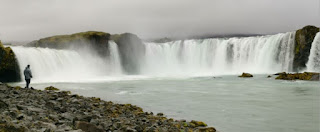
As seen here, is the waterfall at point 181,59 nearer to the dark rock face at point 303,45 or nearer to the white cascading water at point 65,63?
the white cascading water at point 65,63

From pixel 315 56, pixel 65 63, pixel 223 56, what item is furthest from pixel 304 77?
pixel 65 63

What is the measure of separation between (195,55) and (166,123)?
51.7m

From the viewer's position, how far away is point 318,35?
38125mm

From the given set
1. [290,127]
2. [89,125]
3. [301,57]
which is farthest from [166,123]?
[301,57]

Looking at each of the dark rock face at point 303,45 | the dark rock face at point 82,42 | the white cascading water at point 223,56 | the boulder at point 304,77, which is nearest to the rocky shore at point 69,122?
the boulder at point 304,77

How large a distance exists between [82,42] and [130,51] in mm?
10798

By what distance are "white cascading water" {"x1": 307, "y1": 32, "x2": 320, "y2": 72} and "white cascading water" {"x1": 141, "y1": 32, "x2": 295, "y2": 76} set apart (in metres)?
4.88

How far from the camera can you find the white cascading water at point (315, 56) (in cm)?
3803

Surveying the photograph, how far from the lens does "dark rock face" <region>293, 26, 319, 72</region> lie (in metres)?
40.9

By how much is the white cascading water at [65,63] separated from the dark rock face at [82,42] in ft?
4.07

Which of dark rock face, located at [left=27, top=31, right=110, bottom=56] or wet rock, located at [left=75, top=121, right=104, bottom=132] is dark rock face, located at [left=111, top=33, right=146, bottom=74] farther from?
wet rock, located at [left=75, top=121, right=104, bottom=132]

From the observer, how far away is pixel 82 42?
47.5 meters

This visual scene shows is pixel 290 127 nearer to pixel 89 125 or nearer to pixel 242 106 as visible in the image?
pixel 242 106

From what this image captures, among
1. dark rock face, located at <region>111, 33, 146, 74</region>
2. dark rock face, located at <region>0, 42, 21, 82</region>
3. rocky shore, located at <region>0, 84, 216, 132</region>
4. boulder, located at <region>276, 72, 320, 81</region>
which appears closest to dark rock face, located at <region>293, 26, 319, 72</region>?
boulder, located at <region>276, 72, 320, 81</region>
